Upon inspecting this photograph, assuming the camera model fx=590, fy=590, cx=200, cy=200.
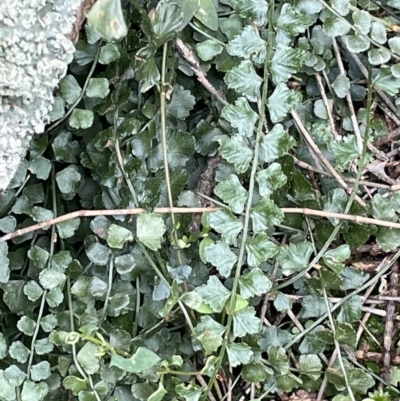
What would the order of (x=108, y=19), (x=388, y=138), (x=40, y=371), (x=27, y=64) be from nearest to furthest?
(x=108, y=19)
(x=27, y=64)
(x=40, y=371)
(x=388, y=138)

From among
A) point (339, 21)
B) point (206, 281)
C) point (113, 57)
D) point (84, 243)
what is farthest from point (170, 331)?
point (339, 21)

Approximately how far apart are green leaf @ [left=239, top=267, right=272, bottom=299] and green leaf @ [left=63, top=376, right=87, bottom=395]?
30cm

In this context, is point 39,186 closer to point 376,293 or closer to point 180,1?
point 180,1

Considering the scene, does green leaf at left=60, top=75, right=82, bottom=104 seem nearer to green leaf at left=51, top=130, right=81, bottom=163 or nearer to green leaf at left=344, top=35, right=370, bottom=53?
green leaf at left=51, top=130, right=81, bottom=163

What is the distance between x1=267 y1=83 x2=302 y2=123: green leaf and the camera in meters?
0.98

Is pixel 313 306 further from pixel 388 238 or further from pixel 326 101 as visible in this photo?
pixel 326 101

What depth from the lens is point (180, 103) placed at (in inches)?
41.6

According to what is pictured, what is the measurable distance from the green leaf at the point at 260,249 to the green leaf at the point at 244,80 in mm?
241

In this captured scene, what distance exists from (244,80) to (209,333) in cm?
42

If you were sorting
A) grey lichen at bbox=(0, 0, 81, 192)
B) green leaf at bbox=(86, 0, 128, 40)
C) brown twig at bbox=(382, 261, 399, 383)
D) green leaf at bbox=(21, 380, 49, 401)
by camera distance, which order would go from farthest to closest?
brown twig at bbox=(382, 261, 399, 383) → green leaf at bbox=(21, 380, 49, 401) → grey lichen at bbox=(0, 0, 81, 192) → green leaf at bbox=(86, 0, 128, 40)

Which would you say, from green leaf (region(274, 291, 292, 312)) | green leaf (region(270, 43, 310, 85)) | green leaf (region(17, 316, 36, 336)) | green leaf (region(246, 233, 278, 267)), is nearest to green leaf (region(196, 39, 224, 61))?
green leaf (region(270, 43, 310, 85))

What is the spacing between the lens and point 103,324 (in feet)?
3.34

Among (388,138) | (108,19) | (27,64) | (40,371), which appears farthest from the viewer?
(388,138)

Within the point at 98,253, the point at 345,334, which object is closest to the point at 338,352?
the point at 345,334
